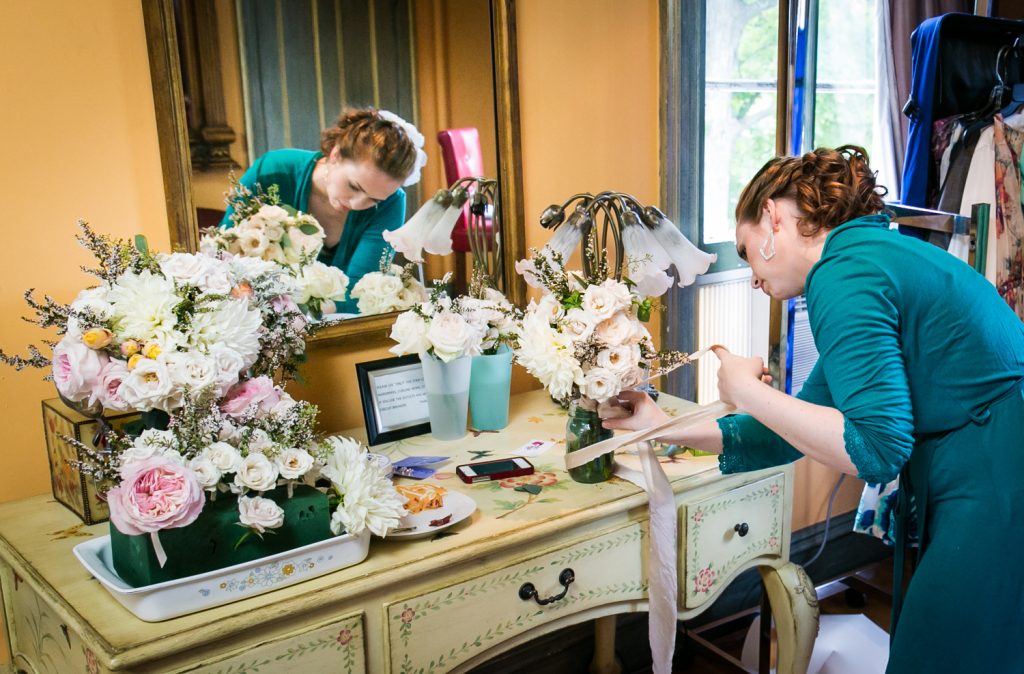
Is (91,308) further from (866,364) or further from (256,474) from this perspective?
(866,364)

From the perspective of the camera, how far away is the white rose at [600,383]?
1.56 metres

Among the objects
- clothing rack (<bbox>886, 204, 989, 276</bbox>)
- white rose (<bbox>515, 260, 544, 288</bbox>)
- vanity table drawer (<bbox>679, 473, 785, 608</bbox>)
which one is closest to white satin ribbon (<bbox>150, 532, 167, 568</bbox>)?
A: white rose (<bbox>515, 260, 544, 288</bbox>)

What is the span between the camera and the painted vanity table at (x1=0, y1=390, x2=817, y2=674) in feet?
4.03

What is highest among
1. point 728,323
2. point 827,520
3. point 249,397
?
point 249,397

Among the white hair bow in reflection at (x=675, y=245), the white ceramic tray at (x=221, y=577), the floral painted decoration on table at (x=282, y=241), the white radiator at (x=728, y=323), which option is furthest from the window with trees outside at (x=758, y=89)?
the white ceramic tray at (x=221, y=577)

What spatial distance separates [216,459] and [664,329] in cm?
154

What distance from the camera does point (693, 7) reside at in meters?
2.39

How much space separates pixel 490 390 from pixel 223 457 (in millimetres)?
804

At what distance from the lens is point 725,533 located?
1.81 meters

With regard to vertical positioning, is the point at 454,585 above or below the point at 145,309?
below

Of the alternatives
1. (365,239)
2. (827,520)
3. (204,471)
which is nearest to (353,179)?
(365,239)

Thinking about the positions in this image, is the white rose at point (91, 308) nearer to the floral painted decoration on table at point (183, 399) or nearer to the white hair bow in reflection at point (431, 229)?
the floral painted decoration on table at point (183, 399)

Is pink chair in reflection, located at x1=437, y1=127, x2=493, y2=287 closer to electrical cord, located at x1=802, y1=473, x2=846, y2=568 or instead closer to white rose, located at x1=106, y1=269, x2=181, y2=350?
white rose, located at x1=106, y1=269, x2=181, y2=350

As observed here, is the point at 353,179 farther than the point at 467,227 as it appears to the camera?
No
